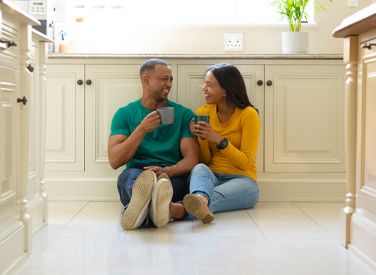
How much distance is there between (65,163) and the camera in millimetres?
2432

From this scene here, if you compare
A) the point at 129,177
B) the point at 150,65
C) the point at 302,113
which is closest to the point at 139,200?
Answer: the point at 129,177

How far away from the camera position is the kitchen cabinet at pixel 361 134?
4.55ft

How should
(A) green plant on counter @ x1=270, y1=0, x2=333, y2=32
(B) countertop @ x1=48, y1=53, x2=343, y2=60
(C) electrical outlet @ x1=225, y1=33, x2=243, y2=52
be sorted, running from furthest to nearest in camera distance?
(C) electrical outlet @ x1=225, y1=33, x2=243, y2=52, (A) green plant on counter @ x1=270, y1=0, x2=333, y2=32, (B) countertop @ x1=48, y1=53, x2=343, y2=60

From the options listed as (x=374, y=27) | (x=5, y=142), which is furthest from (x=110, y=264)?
(x=374, y=27)

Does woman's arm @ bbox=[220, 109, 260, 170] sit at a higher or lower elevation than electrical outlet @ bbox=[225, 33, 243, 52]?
lower

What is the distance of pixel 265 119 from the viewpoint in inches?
96.1

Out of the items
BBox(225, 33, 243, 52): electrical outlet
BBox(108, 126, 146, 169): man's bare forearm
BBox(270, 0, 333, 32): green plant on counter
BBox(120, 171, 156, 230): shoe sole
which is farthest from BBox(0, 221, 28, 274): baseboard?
BBox(270, 0, 333, 32): green plant on counter

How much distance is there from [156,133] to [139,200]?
0.61 meters

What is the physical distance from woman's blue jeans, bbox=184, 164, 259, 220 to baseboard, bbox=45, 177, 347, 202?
0.93ft

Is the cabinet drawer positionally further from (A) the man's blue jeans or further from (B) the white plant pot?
(B) the white plant pot

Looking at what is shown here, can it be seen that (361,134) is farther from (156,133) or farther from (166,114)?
(156,133)

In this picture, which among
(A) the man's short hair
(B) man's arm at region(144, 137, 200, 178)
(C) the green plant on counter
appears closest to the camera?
(B) man's arm at region(144, 137, 200, 178)

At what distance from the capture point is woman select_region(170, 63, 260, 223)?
2064 mm

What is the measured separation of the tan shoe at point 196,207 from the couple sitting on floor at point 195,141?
0.47ft
